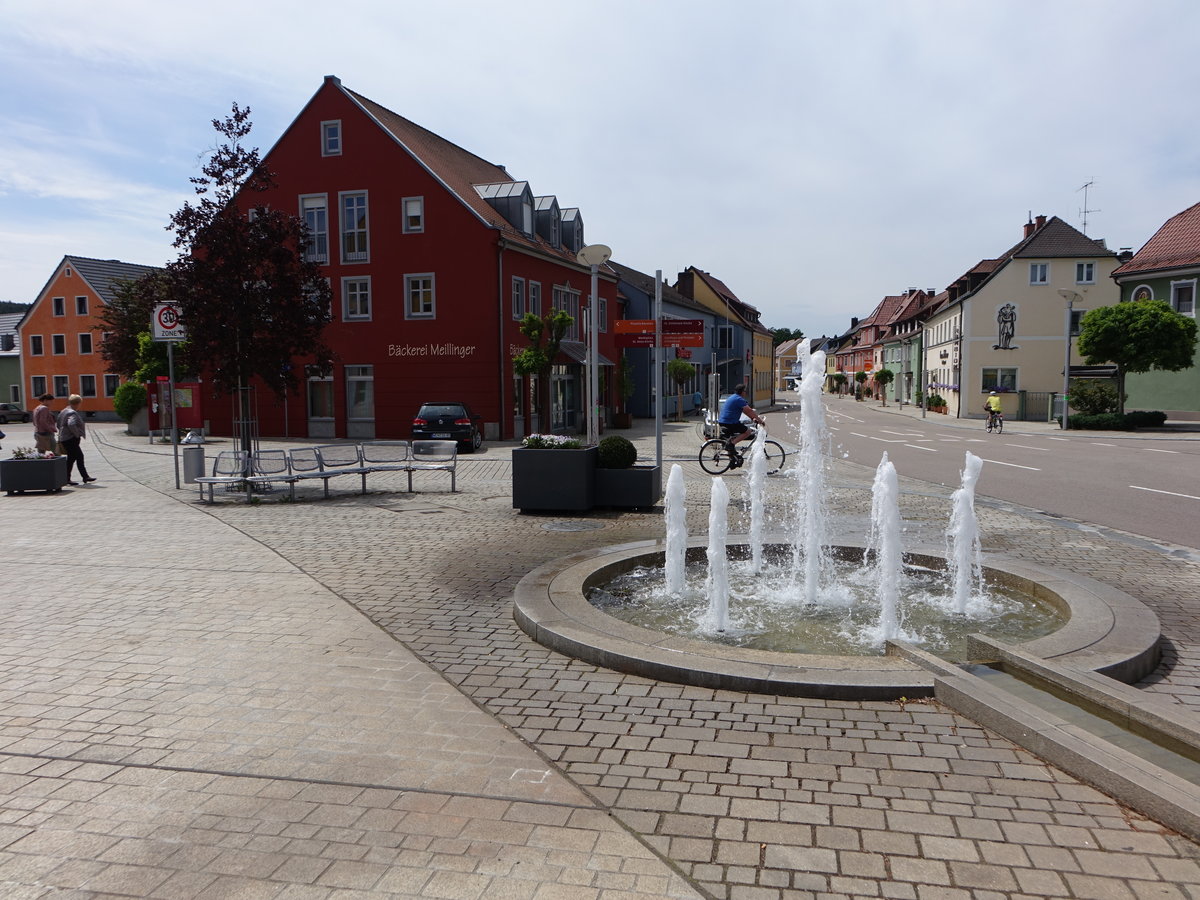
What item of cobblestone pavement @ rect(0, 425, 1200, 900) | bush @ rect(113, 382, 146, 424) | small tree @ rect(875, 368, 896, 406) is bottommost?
cobblestone pavement @ rect(0, 425, 1200, 900)

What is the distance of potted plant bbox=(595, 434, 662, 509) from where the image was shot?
12.1 m

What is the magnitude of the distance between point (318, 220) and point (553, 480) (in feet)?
75.2

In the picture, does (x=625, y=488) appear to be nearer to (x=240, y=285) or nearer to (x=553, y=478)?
(x=553, y=478)

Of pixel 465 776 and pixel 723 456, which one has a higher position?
pixel 723 456

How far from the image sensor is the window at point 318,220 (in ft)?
101

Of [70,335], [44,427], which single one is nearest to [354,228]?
[44,427]

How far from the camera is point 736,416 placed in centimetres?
1730

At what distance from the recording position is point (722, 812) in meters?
3.52

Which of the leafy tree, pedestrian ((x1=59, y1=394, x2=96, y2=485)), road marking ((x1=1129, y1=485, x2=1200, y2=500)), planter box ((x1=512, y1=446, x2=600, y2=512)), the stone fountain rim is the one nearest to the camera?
the stone fountain rim

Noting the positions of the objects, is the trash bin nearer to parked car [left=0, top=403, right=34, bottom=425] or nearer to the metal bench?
the metal bench

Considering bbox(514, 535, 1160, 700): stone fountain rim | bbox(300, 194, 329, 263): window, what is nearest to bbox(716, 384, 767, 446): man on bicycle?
bbox(514, 535, 1160, 700): stone fountain rim

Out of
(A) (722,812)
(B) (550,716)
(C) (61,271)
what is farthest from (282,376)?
(C) (61,271)

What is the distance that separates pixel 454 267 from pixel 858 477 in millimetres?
17261

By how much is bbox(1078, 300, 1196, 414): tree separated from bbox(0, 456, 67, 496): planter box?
3635 centimetres
